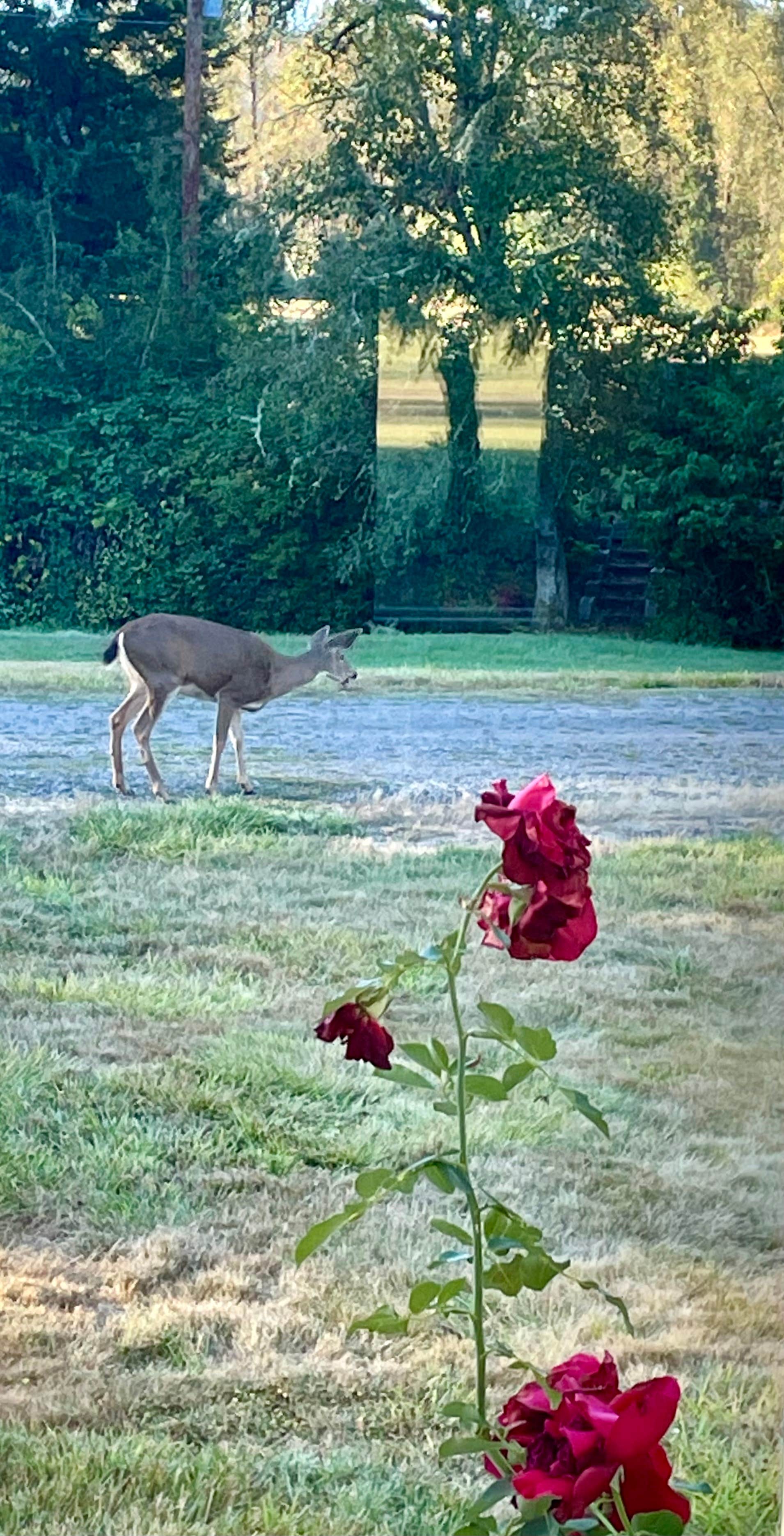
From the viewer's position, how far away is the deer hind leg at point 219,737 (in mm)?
2551

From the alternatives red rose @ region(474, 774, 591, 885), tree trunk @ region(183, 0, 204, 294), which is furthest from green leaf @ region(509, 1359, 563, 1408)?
tree trunk @ region(183, 0, 204, 294)

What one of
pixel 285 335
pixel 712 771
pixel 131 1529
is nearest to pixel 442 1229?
pixel 131 1529

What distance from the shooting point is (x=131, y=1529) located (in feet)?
7.55

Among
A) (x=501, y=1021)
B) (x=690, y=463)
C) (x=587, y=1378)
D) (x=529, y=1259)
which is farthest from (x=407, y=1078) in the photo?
(x=690, y=463)

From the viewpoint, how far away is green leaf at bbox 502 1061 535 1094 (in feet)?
6.00

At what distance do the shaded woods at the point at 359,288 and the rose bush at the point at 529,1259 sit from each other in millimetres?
836

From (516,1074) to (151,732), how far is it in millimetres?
932

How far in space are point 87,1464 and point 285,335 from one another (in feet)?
5.29

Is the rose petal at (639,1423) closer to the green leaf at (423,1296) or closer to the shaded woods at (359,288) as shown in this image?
the green leaf at (423,1296)

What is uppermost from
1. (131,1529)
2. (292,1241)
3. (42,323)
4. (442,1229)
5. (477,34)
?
(477,34)

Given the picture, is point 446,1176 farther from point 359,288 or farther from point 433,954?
point 359,288

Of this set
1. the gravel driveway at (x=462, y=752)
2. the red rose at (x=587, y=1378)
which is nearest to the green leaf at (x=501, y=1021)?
the red rose at (x=587, y=1378)

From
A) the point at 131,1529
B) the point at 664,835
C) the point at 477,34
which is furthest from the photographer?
the point at 664,835

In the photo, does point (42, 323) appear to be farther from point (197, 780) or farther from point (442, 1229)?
point (442, 1229)
